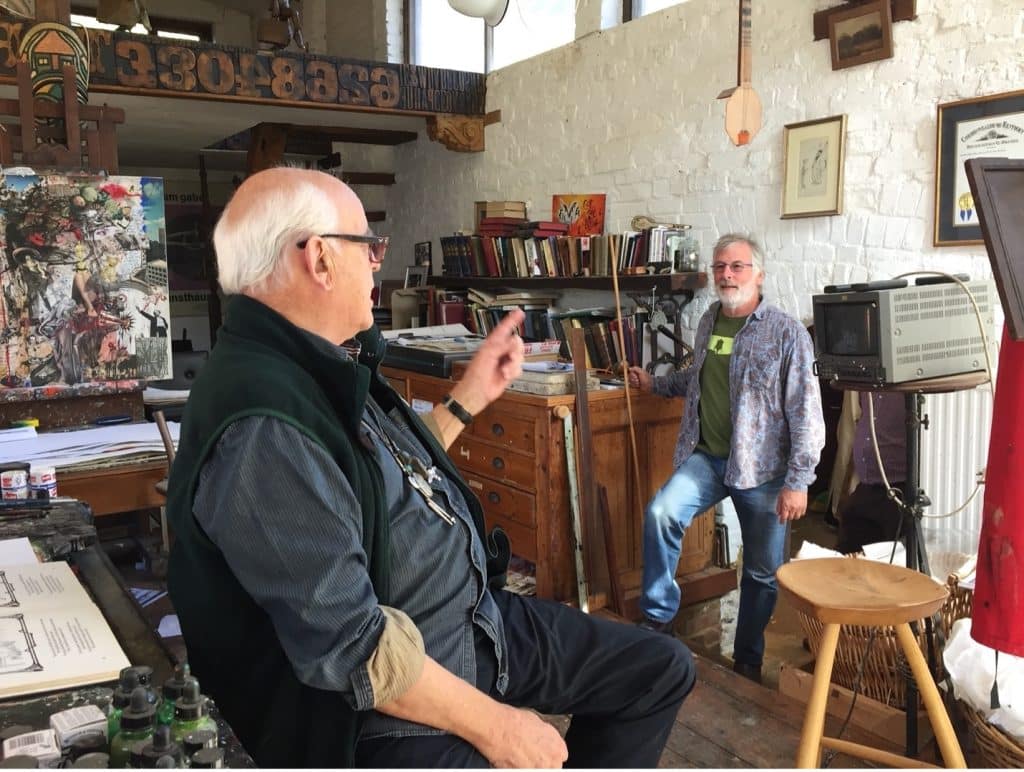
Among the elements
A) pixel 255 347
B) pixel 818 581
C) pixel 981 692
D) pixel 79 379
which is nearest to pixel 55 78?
pixel 79 379

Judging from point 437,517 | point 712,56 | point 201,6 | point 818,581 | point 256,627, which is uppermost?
point 201,6

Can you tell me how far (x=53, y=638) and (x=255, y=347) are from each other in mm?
506

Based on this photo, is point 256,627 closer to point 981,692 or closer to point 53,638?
point 53,638

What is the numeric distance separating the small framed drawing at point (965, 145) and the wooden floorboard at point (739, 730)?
6.08 ft

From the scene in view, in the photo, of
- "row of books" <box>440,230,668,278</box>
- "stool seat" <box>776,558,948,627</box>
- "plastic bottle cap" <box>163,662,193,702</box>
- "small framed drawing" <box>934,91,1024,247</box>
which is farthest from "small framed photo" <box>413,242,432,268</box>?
"plastic bottle cap" <box>163,662,193,702</box>

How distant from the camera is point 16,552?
1.62m

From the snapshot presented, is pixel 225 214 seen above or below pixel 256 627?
above

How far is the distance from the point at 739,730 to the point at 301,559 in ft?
6.30

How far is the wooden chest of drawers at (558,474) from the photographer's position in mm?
3434

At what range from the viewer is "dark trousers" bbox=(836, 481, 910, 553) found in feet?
11.2

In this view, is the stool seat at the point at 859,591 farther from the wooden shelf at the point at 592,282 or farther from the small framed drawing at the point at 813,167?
the wooden shelf at the point at 592,282

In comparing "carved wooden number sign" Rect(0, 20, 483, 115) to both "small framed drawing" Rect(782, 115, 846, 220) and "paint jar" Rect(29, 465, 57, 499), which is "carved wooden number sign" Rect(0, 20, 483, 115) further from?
"paint jar" Rect(29, 465, 57, 499)

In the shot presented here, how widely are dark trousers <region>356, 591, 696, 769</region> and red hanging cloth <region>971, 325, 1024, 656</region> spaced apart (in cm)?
62

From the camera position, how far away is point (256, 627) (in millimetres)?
1342
